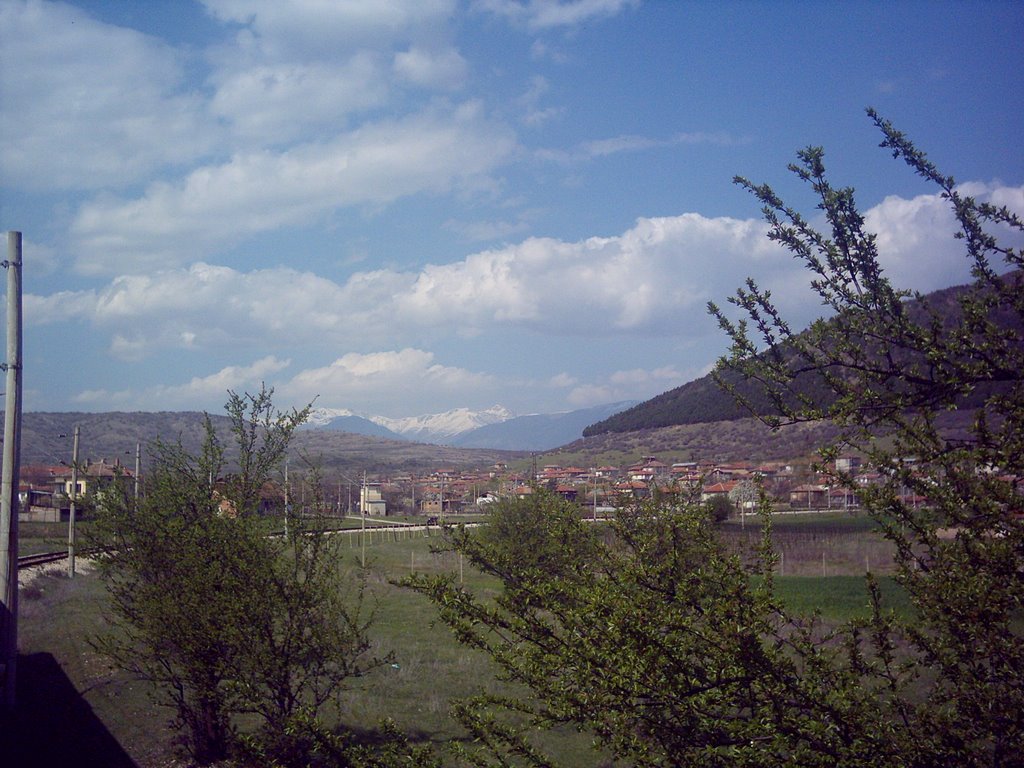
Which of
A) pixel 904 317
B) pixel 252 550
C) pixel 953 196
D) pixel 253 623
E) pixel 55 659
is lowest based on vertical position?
pixel 55 659

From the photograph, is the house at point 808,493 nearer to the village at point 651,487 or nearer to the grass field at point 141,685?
the village at point 651,487

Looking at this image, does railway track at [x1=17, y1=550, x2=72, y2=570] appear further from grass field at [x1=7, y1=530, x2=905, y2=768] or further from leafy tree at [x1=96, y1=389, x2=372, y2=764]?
leafy tree at [x1=96, y1=389, x2=372, y2=764]

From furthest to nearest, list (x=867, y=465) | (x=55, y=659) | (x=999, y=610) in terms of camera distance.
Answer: (x=55, y=659)
(x=867, y=465)
(x=999, y=610)

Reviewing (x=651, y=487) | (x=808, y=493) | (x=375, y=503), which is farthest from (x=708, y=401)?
(x=375, y=503)

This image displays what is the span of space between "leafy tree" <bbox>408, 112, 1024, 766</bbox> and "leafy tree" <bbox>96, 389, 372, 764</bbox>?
4.60m

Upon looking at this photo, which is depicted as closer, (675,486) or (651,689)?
(651,689)

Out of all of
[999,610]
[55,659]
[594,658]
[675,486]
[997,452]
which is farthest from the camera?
[55,659]

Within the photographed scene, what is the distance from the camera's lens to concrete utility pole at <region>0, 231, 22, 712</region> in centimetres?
1306

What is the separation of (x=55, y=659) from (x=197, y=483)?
9.27 metres

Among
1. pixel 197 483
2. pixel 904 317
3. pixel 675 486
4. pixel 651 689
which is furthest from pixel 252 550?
pixel 904 317

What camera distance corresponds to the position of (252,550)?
379 inches

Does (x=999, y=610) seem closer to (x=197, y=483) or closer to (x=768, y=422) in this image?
(x=768, y=422)

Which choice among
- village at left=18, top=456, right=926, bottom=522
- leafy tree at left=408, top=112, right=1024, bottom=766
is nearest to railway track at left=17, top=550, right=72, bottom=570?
village at left=18, top=456, right=926, bottom=522

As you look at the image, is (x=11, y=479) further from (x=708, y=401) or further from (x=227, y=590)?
(x=708, y=401)
